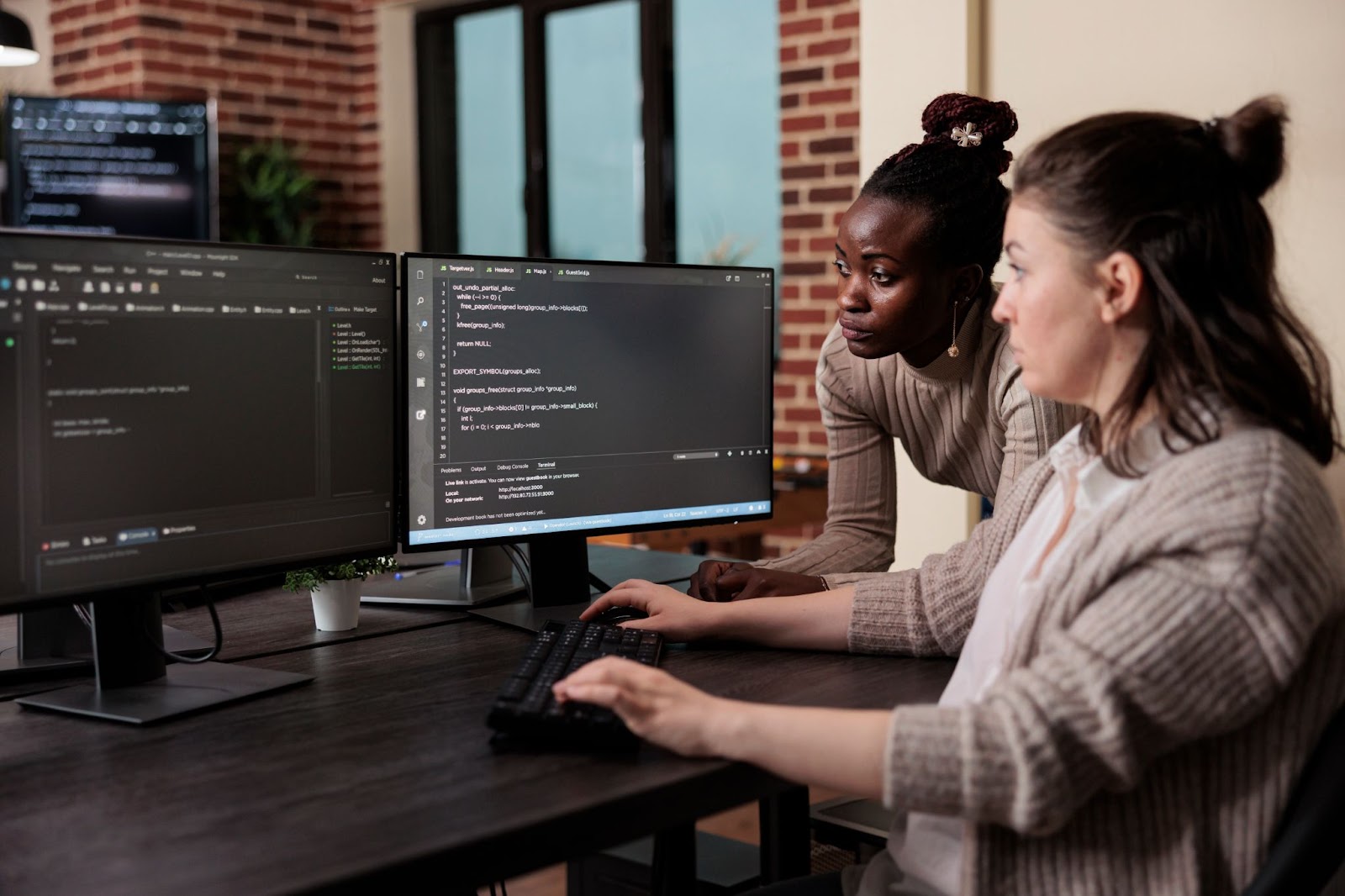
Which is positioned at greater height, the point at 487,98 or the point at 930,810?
the point at 487,98

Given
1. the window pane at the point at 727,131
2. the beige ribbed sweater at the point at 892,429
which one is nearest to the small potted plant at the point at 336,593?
the beige ribbed sweater at the point at 892,429

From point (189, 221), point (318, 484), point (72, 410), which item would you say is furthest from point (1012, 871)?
point (189, 221)

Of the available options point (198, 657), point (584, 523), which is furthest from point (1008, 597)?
point (198, 657)

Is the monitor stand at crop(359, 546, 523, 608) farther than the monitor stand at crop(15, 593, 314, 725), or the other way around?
the monitor stand at crop(359, 546, 523, 608)

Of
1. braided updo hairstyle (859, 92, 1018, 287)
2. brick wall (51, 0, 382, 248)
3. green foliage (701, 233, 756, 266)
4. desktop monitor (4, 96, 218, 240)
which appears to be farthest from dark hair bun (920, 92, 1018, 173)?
brick wall (51, 0, 382, 248)

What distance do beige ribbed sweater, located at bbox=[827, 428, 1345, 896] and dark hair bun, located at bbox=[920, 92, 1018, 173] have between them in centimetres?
98

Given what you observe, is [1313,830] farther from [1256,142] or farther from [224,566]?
[224,566]

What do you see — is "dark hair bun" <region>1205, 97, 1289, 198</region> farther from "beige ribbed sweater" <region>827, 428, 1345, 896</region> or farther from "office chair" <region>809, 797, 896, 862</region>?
"office chair" <region>809, 797, 896, 862</region>

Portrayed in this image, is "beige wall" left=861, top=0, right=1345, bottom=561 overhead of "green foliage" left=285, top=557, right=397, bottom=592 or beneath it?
overhead

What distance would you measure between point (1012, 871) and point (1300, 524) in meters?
0.35

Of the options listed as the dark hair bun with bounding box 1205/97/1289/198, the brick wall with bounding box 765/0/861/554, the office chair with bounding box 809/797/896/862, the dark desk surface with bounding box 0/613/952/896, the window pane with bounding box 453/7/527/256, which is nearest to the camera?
the dark desk surface with bounding box 0/613/952/896

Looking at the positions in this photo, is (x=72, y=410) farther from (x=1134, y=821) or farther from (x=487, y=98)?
(x=487, y=98)

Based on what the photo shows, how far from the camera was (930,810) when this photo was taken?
3.39ft

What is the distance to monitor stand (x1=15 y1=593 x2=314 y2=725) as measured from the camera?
4.34ft
